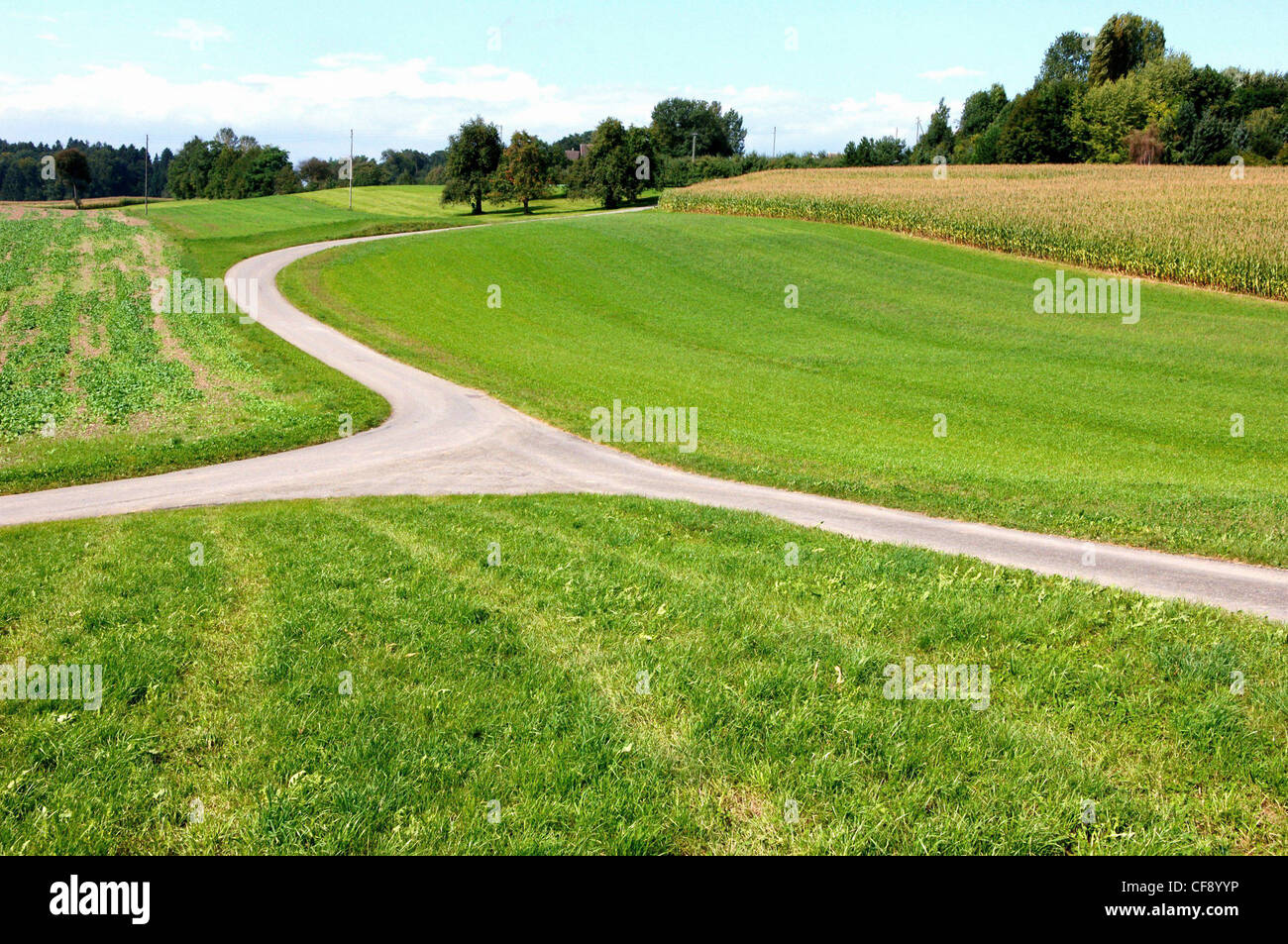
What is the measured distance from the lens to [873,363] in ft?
112

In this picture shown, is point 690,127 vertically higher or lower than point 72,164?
higher

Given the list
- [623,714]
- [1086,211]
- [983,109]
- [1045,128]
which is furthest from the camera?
[983,109]

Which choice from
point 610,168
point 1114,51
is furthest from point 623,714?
point 1114,51

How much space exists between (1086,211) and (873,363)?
3307 centimetres

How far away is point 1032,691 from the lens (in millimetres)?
6941

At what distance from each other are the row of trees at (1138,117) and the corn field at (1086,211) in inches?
1140

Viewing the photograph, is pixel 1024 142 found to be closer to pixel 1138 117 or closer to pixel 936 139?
pixel 1138 117

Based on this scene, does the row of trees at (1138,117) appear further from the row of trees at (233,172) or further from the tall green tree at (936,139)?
the row of trees at (233,172)

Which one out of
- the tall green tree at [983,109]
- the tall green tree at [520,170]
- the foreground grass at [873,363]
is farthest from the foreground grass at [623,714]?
the tall green tree at [983,109]

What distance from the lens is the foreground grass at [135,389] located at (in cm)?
2034

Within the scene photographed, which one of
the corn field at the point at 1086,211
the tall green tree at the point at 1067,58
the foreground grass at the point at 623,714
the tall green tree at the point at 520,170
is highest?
the tall green tree at the point at 1067,58

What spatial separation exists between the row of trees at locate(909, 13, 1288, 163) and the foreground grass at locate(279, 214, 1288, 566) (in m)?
62.2

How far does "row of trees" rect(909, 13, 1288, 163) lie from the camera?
102188 millimetres

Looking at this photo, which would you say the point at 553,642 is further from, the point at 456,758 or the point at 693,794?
the point at 693,794
